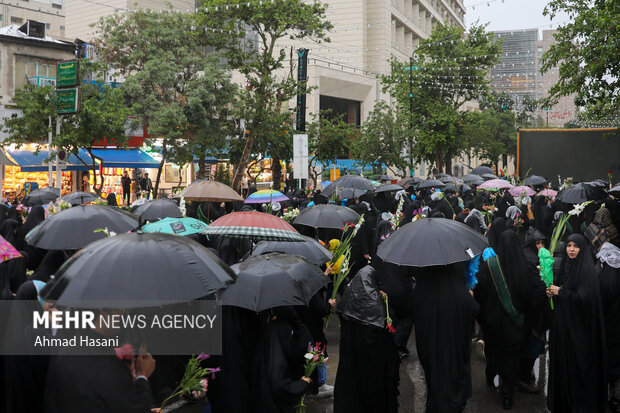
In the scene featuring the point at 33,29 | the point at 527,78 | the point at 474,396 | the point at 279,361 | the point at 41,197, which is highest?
the point at 527,78

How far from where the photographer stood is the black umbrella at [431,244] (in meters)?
5.05

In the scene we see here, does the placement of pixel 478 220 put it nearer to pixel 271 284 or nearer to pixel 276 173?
pixel 271 284

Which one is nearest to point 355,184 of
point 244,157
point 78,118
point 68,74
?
point 244,157

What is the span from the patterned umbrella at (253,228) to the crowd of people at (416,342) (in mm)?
815

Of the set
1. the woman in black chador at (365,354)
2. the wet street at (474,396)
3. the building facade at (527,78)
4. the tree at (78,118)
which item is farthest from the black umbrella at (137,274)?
the building facade at (527,78)

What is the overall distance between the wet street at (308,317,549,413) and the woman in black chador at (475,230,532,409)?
0.25 meters

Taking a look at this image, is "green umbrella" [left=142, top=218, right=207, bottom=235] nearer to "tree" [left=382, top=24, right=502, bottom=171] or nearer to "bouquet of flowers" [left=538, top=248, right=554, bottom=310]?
"bouquet of flowers" [left=538, top=248, right=554, bottom=310]

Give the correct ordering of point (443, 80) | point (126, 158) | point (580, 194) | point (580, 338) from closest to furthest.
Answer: point (580, 338) < point (580, 194) < point (126, 158) < point (443, 80)

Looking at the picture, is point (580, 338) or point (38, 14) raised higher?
point (38, 14)

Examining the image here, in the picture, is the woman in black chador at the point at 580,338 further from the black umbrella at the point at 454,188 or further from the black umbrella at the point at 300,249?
the black umbrella at the point at 454,188

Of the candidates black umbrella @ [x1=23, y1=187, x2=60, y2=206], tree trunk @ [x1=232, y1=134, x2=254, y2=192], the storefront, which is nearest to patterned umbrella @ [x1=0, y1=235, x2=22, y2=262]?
black umbrella @ [x1=23, y1=187, x2=60, y2=206]

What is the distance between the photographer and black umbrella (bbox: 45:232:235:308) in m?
3.21

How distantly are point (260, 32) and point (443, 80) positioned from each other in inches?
660

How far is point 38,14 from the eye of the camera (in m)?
66.2
